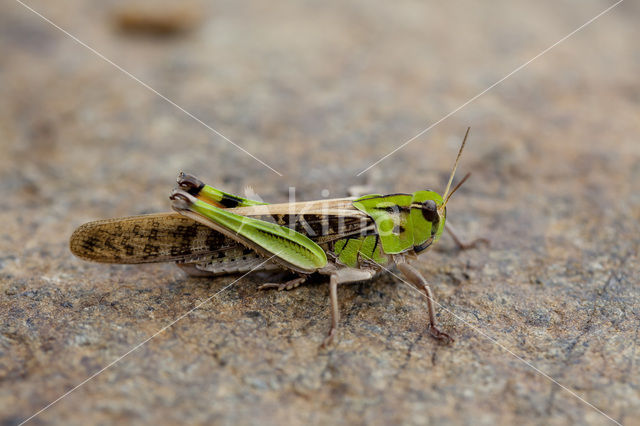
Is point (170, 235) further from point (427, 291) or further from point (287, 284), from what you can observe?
point (427, 291)

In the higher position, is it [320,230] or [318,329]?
[320,230]

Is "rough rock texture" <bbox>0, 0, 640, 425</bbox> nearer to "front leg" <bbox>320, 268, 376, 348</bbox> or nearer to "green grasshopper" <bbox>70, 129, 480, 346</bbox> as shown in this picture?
"front leg" <bbox>320, 268, 376, 348</bbox>

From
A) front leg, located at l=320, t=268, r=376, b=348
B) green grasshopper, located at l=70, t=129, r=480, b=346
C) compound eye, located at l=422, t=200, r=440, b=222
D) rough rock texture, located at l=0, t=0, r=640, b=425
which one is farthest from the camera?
compound eye, located at l=422, t=200, r=440, b=222

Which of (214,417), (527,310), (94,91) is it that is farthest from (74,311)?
(94,91)

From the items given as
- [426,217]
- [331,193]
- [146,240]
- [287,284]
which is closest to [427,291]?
[426,217]

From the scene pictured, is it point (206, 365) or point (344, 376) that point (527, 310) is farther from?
point (206, 365)

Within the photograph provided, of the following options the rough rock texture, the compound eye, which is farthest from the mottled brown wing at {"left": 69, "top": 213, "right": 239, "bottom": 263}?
the compound eye

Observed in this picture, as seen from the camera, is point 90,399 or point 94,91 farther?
point 94,91

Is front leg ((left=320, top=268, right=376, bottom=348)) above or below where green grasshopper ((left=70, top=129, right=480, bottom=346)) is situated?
below
